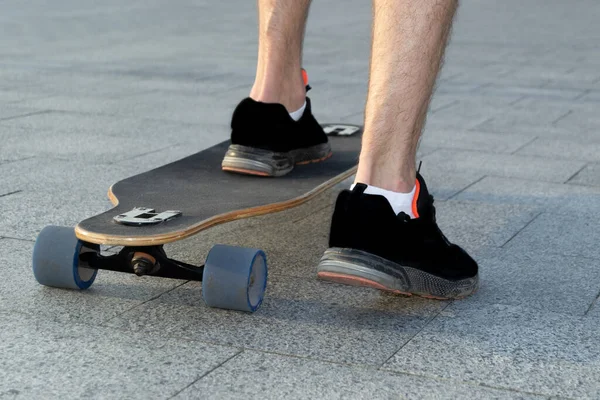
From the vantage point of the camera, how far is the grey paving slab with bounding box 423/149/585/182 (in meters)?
4.14

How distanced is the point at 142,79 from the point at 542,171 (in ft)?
11.4

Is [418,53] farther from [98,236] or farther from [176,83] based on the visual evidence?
[176,83]

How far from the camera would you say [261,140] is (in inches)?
123

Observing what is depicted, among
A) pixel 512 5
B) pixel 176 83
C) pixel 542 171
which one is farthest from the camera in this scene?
pixel 512 5

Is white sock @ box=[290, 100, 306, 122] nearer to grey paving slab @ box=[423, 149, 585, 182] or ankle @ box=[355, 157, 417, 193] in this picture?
ankle @ box=[355, 157, 417, 193]

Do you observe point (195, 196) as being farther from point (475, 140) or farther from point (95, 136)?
point (475, 140)

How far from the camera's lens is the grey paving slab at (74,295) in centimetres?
236

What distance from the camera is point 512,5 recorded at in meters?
14.1

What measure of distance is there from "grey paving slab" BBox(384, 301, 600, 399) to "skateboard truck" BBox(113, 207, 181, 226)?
67 cm

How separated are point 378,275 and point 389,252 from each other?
0.10 metres

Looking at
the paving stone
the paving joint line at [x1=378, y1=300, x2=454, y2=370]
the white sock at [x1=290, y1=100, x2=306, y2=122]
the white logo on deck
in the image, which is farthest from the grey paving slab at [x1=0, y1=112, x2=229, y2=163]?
the paving joint line at [x1=378, y1=300, x2=454, y2=370]

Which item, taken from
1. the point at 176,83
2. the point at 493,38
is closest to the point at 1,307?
the point at 176,83

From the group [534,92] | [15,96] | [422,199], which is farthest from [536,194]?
[15,96]

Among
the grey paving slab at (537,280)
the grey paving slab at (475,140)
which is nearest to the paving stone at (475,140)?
the grey paving slab at (475,140)
